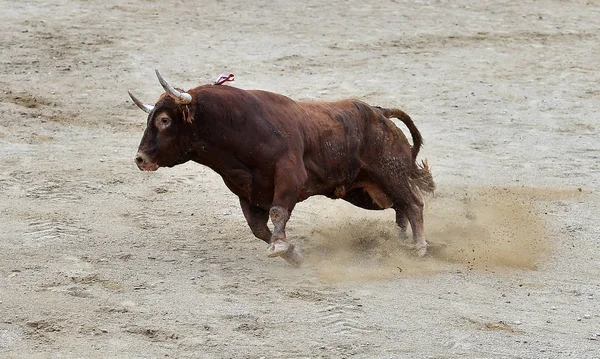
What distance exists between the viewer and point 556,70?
47.1 ft

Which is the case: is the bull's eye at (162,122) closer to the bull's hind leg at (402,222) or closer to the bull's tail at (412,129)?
the bull's tail at (412,129)

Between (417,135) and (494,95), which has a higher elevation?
(417,135)

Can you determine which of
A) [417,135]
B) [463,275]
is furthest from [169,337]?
[417,135]

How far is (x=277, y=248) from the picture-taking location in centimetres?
788

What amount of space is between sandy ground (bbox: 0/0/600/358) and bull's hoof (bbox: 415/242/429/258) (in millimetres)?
92

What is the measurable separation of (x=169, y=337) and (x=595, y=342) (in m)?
2.58

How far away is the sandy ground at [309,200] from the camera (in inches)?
285

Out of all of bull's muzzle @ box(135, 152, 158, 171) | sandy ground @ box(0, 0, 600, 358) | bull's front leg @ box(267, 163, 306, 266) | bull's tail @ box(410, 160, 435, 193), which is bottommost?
sandy ground @ box(0, 0, 600, 358)

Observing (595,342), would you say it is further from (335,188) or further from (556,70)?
(556,70)

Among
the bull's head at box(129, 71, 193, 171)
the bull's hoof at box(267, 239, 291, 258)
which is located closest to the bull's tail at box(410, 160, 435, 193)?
the bull's hoof at box(267, 239, 291, 258)

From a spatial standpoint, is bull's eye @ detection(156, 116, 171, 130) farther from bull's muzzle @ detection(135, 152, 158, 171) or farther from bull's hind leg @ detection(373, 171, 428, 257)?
bull's hind leg @ detection(373, 171, 428, 257)

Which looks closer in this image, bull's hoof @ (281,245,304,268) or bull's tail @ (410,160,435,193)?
bull's hoof @ (281,245,304,268)

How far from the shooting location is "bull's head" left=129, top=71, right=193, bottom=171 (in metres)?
7.96

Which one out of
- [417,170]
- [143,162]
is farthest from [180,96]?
[417,170]
